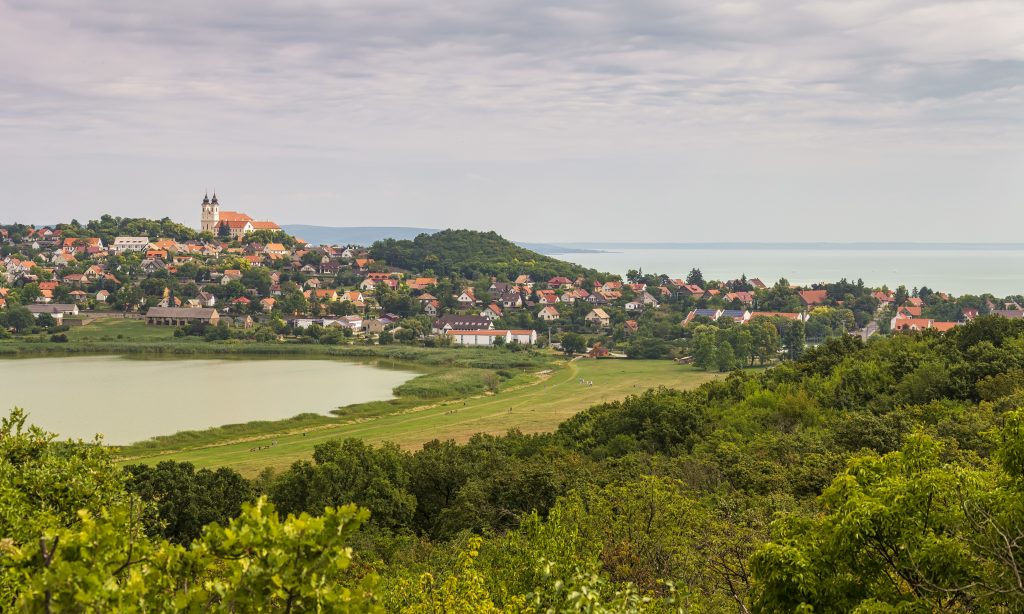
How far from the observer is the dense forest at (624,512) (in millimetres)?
3900

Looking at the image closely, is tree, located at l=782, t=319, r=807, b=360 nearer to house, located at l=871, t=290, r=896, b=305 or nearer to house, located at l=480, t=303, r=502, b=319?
house, located at l=871, t=290, r=896, b=305

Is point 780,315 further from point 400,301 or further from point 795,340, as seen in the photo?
point 400,301

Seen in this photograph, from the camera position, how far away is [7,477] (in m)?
7.52

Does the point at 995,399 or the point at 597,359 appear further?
the point at 597,359

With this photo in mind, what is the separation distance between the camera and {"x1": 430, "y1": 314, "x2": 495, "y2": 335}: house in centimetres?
6212

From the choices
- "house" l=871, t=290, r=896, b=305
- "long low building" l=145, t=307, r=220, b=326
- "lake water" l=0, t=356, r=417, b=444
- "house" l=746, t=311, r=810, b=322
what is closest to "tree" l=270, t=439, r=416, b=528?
"lake water" l=0, t=356, r=417, b=444

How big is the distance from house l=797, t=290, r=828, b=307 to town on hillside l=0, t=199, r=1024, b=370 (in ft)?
0.53

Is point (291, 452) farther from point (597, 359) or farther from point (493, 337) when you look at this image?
point (493, 337)

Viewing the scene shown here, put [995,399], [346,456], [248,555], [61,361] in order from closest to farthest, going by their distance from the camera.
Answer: [248,555]
[346,456]
[995,399]
[61,361]

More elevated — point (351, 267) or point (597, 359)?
point (351, 267)

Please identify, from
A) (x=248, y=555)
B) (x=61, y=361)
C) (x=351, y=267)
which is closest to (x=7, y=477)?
(x=248, y=555)

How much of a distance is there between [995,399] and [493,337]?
41.1 meters

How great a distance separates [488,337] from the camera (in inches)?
2356

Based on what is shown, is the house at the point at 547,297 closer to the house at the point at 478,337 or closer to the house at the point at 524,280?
the house at the point at 524,280
